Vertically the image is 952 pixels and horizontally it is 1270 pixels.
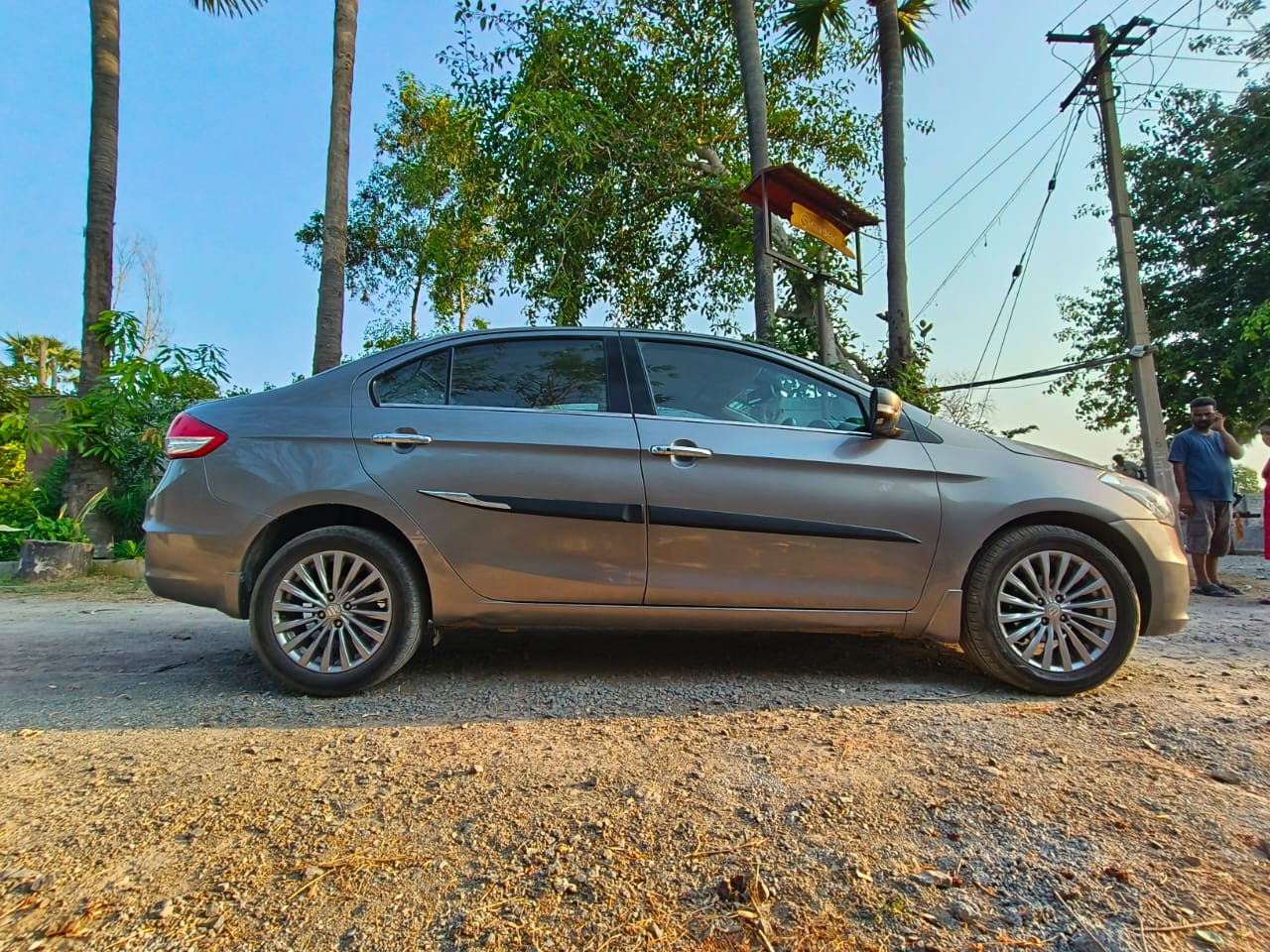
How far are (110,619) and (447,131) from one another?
14.6 m

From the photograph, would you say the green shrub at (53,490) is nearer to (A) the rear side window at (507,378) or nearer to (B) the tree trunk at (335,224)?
(B) the tree trunk at (335,224)

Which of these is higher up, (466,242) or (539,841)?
(466,242)

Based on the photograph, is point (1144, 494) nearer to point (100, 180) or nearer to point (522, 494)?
point (522, 494)

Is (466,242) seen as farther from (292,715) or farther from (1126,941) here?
(1126,941)

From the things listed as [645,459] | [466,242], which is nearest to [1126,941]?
[645,459]

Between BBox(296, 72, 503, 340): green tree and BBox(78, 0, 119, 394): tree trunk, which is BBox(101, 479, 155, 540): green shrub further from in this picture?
BBox(296, 72, 503, 340): green tree

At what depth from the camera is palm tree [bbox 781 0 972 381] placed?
8.22 meters

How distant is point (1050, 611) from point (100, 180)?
406 inches

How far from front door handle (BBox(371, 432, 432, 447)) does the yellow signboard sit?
5.10m

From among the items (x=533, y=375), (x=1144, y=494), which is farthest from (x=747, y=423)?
(x=1144, y=494)

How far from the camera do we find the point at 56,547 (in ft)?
22.6

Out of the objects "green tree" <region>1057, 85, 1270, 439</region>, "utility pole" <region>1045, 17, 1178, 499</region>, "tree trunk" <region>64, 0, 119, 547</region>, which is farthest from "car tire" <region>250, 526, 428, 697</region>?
"green tree" <region>1057, 85, 1270, 439</region>

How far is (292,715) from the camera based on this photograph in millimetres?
2660

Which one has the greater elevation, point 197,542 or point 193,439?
point 193,439
